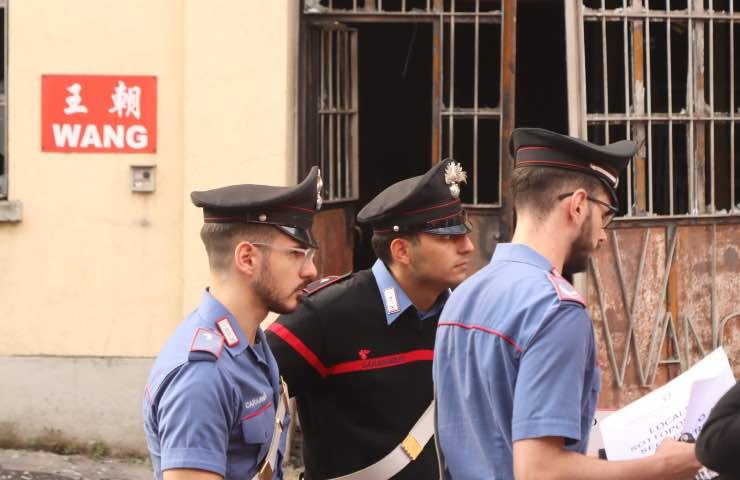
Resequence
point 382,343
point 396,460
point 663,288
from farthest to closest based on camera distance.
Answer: point 663,288 < point 382,343 < point 396,460

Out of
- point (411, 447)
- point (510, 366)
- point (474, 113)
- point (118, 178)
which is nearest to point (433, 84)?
point (474, 113)

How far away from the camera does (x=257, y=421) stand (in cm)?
341

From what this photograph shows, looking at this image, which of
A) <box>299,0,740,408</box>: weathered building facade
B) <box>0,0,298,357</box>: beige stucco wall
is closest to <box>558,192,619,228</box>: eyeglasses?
<box>299,0,740,408</box>: weathered building facade

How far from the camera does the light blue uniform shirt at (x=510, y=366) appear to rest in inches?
123

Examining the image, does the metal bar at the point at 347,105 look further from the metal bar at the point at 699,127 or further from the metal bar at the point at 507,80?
the metal bar at the point at 699,127

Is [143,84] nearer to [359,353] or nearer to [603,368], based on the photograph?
[603,368]

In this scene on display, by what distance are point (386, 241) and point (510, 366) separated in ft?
4.84

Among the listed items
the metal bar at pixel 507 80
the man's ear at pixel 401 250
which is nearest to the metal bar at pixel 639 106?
the metal bar at pixel 507 80

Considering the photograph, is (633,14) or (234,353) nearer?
(234,353)

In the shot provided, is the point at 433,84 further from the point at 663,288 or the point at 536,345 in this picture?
the point at 536,345

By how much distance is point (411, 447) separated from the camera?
4.33 metres

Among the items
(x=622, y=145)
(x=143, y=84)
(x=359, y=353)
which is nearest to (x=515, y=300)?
(x=622, y=145)

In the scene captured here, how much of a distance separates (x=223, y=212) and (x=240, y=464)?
0.71 meters

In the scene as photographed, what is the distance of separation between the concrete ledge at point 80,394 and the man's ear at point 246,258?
445cm
